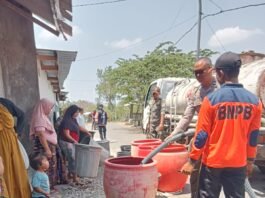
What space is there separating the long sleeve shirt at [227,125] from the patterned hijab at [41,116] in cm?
293

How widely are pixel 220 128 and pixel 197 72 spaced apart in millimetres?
1147

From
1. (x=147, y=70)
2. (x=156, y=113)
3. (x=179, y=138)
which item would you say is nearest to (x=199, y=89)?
(x=179, y=138)

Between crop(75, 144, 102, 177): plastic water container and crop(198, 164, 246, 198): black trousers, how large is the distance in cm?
347

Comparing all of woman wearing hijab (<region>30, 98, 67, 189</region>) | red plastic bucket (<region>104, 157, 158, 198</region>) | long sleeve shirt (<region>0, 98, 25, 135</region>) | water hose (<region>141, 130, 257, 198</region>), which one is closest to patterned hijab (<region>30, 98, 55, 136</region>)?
woman wearing hijab (<region>30, 98, 67, 189</region>)

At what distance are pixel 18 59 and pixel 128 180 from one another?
2.66m

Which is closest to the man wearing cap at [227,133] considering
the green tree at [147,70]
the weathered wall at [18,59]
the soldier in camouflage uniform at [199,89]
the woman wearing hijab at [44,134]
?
the soldier in camouflage uniform at [199,89]

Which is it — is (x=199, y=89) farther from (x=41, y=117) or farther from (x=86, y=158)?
(x=86, y=158)

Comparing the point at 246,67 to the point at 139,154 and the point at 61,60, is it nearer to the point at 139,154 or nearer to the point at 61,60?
the point at 139,154

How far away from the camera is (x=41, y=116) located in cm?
538

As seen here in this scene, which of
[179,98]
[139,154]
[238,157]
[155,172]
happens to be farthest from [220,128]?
[179,98]

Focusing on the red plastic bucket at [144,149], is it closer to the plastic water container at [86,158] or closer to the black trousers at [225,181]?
the plastic water container at [86,158]

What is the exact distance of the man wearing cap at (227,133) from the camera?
2.92 metres

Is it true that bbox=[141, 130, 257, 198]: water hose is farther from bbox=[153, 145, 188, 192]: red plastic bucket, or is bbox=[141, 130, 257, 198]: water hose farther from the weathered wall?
the weathered wall

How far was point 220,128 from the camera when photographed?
2.93 metres
